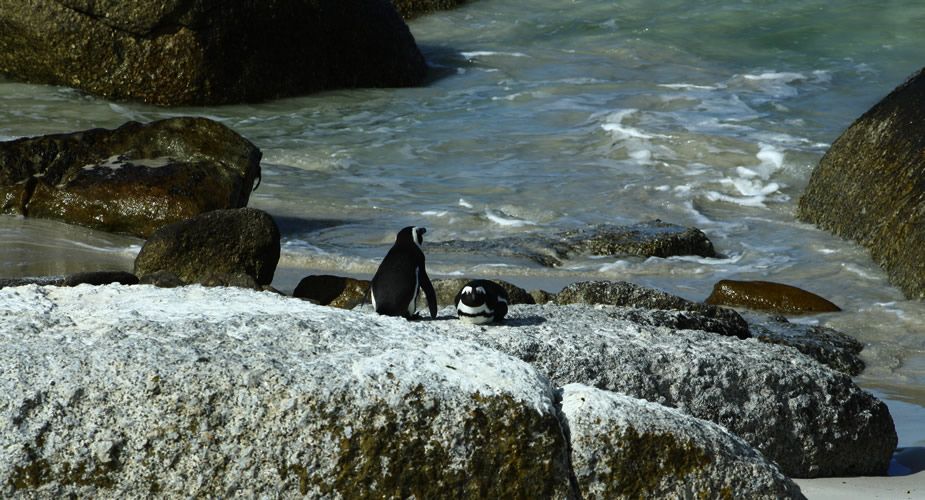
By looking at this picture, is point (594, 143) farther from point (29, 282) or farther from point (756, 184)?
point (29, 282)

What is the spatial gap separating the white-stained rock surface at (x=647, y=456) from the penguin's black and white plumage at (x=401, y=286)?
1.41m

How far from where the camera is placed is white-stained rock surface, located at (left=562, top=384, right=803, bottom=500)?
3021 millimetres

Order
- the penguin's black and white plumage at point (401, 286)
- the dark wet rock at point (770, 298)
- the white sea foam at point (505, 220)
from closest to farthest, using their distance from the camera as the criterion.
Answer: the penguin's black and white plumage at point (401, 286) < the dark wet rock at point (770, 298) < the white sea foam at point (505, 220)

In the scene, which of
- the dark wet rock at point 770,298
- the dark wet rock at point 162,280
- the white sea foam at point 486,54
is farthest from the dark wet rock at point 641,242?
the white sea foam at point 486,54

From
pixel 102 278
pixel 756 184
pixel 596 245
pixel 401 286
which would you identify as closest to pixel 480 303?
pixel 401 286

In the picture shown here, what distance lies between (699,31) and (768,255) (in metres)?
10.1

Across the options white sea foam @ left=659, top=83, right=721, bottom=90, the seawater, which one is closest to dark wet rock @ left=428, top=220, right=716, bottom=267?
the seawater

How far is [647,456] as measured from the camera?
305 centimetres

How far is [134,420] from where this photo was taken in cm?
279

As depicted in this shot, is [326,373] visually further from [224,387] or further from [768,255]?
[768,255]

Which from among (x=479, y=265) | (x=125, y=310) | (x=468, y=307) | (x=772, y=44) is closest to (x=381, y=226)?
(x=479, y=265)

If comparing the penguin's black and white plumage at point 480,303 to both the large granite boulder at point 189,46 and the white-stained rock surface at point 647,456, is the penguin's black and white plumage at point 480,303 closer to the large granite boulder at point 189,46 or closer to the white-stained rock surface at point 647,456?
the white-stained rock surface at point 647,456

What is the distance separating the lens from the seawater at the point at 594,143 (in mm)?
8328

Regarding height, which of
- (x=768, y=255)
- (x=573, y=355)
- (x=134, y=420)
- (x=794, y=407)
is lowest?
(x=768, y=255)
